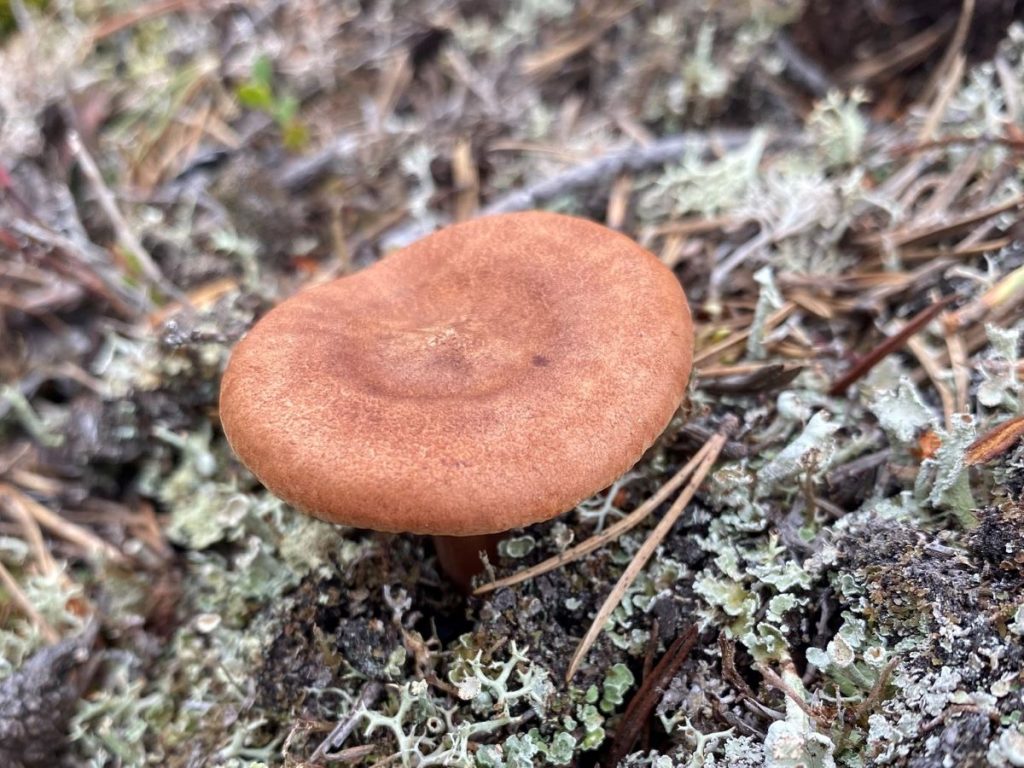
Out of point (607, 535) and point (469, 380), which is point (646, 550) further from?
point (469, 380)

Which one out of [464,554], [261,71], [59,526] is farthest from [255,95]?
[464,554]

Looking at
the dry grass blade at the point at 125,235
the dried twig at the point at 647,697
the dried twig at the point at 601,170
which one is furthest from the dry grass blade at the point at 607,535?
the dry grass blade at the point at 125,235

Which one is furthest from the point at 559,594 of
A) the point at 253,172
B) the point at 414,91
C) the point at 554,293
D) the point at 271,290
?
the point at 414,91

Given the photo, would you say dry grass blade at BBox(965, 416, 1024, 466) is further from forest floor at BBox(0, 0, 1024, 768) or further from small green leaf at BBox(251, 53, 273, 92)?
small green leaf at BBox(251, 53, 273, 92)

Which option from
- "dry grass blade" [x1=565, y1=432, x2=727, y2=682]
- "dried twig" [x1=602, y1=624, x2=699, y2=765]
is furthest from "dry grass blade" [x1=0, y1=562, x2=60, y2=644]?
"dried twig" [x1=602, y1=624, x2=699, y2=765]

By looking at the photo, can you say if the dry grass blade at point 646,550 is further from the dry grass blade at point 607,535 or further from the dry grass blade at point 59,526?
the dry grass blade at point 59,526
